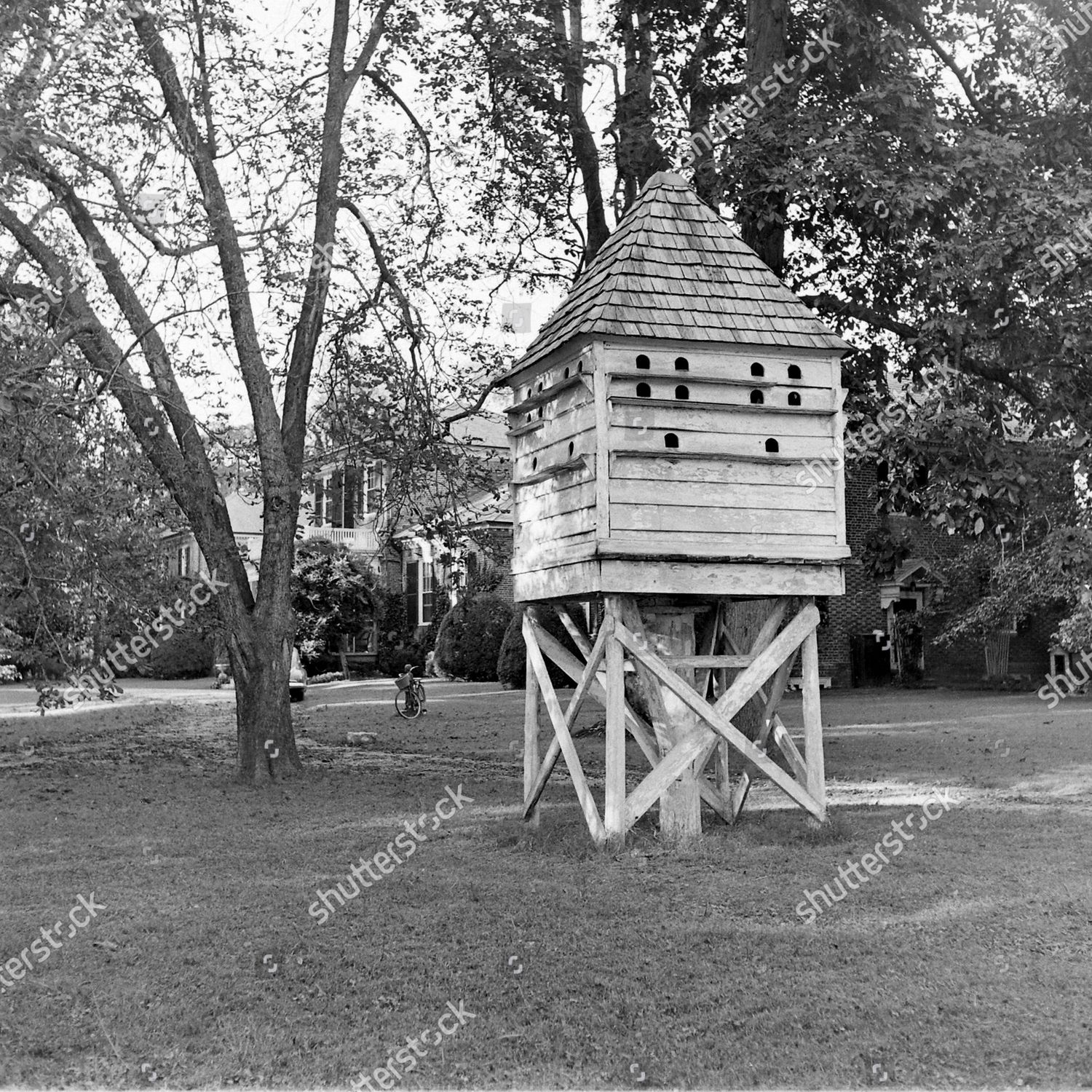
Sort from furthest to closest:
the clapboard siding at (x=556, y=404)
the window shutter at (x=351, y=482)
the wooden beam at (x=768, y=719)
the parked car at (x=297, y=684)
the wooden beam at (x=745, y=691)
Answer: the parked car at (x=297, y=684) → the window shutter at (x=351, y=482) → the wooden beam at (x=768, y=719) → the clapboard siding at (x=556, y=404) → the wooden beam at (x=745, y=691)

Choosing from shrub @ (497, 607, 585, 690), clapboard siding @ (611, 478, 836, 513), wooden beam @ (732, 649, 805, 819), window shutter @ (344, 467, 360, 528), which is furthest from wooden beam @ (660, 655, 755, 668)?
shrub @ (497, 607, 585, 690)

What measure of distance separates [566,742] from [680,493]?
2201 mm

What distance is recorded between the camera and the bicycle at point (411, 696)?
73.8 feet

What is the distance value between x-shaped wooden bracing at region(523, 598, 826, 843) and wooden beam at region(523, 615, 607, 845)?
0.03 ft

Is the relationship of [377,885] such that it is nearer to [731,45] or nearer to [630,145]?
[630,145]

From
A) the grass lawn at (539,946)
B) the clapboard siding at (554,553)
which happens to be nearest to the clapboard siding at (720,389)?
the clapboard siding at (554,553)

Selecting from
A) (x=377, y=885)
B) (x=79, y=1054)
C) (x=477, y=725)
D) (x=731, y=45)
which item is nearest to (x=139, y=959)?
(x=79, y=1054)

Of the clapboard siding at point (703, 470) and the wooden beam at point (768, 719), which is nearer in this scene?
the clapboard siding at point (703, 470)

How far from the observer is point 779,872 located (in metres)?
9.27

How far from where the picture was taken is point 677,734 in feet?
34.5

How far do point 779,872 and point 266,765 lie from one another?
7.18 meters

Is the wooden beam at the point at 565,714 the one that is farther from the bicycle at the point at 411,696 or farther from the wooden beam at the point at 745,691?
the bicycle at the point at 411,696

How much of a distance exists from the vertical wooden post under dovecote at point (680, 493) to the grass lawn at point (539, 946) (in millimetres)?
979

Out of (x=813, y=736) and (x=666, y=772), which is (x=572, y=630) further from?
(x=813, y=736)
